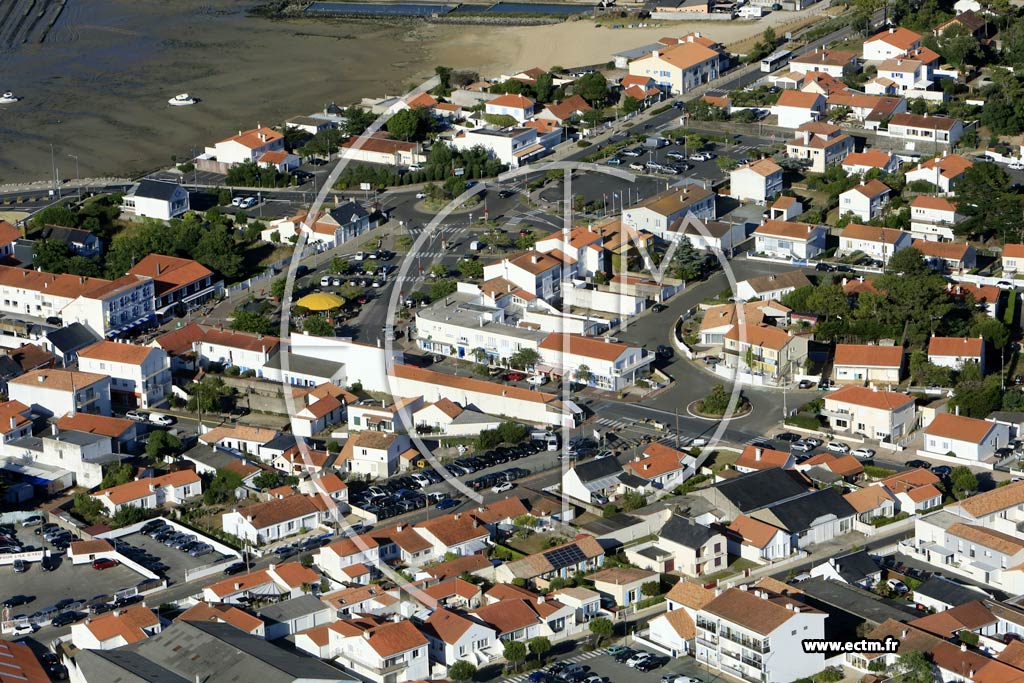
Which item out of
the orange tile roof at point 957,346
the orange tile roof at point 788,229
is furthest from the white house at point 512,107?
the orange tile roof at point 957,346

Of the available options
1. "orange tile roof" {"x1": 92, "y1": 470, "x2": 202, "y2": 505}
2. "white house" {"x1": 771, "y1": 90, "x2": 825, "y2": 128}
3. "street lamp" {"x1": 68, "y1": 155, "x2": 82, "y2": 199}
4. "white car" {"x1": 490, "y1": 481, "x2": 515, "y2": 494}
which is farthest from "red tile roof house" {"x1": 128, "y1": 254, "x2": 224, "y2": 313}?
"white house" {"x1": 771, "y1": 90, "x2": 825, "y2": 128}

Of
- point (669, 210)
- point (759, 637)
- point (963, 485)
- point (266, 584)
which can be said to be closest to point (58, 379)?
point (266, 584)

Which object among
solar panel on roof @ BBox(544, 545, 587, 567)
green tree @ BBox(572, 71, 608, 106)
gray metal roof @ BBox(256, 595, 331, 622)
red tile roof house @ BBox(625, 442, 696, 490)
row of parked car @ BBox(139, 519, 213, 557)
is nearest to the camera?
gray metal roof @ BBox(256, 595, 331, 622)

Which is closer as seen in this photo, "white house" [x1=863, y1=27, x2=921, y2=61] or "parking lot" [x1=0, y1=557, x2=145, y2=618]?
"parking lot" [x1=0, y1=557, x2=145, y2=618]

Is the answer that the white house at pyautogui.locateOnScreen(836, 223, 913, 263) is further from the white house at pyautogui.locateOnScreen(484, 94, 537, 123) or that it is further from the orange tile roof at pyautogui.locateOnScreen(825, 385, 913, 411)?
the white house at pyautogui.locateOnScreen(484, 94, 537, 123)

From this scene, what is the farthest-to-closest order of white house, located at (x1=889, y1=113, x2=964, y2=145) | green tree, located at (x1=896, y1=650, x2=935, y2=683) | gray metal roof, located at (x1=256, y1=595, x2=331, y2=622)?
white house, located at (x1=889, y1=113, x2=964, y2=145)
gray metal roof, located at (x1=256, y1=595, x2=331, y2=622)
green tree, located at (x1=896, y1=650, x2=935, y2=683)

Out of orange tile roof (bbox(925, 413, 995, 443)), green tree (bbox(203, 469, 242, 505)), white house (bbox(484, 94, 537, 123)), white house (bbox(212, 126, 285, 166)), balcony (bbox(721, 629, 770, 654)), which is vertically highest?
white house (bbox(484, 94, 537, 123))
